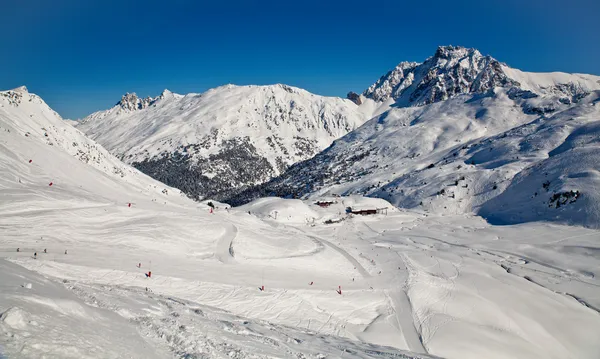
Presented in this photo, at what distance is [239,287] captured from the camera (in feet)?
110

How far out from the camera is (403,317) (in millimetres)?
34750

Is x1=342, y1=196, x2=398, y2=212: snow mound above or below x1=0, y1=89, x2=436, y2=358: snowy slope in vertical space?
above

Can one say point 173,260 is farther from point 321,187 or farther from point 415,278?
point 321,187

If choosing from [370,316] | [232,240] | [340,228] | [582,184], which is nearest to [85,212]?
[232,240]

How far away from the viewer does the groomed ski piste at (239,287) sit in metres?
13.6

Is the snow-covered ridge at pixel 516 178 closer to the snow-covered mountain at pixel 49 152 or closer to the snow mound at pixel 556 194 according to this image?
the snow mound at pixel 556 194

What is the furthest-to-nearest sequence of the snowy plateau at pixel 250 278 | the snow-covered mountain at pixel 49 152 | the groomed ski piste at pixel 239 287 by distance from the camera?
the snow-covered mountain at pixel 49 152, the snowy plateau at pixel 250 278, the groomed ski piste at pixel 239 287

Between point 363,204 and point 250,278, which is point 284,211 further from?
point 250,278

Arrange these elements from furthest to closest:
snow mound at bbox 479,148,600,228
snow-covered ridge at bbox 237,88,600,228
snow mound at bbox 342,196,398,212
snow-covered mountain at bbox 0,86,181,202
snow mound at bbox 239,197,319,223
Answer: snow mound at bbox 342,196,398,212 → snow mound at bbox 239,197,319,223 → snow-covered ridge at bbox 237,88,600,228 → snow mound at bbox 479,148,600,228 → snow-covered mountain at bbox 0,86,181,202

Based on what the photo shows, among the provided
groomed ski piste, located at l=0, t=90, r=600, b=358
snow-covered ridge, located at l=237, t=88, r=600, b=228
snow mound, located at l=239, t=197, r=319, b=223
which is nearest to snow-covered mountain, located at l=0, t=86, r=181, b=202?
groomed ski piste, located at l=0, t=90, r=600, b=358

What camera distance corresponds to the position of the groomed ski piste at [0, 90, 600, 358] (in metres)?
13.6

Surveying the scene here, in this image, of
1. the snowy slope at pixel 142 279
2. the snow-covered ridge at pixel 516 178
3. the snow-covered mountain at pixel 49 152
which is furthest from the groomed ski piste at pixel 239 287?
the snow-covered ridge at pixel 516 178

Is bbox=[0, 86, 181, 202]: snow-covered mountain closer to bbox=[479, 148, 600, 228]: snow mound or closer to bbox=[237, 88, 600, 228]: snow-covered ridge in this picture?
bbox=[237, 88, 600, 228]: snow-covered ridge

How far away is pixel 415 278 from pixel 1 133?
73.9 meters
